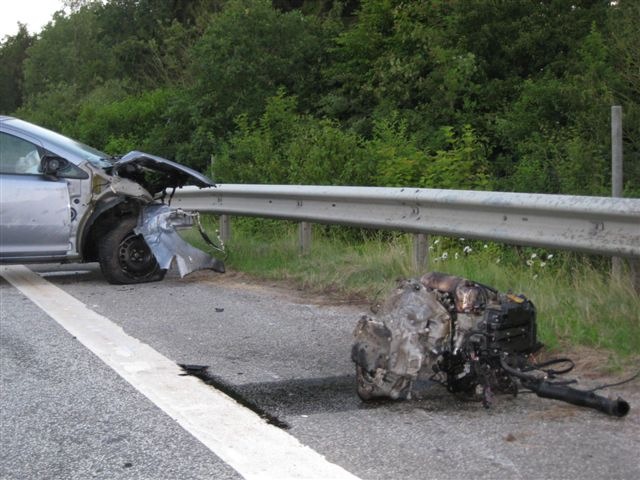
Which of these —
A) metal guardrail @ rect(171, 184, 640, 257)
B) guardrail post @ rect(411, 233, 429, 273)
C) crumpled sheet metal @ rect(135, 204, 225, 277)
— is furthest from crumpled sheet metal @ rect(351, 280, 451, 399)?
crumpled sheet metal @ rect(135, 204, 225, 277)

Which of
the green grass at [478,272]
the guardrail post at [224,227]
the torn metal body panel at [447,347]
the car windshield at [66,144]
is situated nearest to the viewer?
the torn metal body panel at [447,347]

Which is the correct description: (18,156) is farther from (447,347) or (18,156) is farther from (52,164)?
(447,347)

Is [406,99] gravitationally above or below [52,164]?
above

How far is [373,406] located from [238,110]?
60.8ft

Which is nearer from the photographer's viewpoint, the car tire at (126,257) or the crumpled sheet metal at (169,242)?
the crumpled sheet metal at (169,242)

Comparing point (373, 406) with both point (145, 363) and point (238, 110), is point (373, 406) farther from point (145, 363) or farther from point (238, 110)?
point (238, 110)

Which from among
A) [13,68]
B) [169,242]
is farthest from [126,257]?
[13,68]

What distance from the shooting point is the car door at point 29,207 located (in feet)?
30.1

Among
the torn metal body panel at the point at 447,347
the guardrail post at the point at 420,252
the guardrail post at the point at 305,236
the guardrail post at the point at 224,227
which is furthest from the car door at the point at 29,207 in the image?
the torn metal body panel at the point at 447,347

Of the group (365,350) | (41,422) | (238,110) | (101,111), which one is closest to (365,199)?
(365,350)

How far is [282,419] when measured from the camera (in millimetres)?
4480

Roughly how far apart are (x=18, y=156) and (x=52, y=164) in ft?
1.22

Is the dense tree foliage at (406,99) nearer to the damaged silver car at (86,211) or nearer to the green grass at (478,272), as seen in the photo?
the green grass at (478,272)

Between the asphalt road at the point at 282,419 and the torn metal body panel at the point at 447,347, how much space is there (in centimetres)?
10
